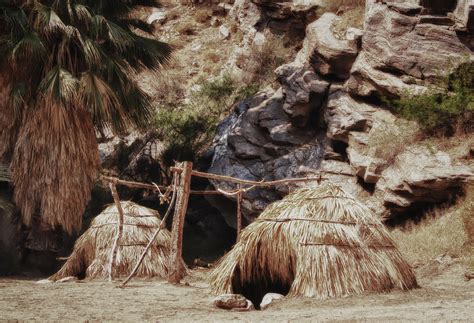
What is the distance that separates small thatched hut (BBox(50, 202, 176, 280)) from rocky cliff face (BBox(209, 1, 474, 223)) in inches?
174

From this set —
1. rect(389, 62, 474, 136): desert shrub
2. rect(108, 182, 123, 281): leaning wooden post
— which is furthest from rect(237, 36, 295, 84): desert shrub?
rect(108, 182, 123, 281): leaning wooden post

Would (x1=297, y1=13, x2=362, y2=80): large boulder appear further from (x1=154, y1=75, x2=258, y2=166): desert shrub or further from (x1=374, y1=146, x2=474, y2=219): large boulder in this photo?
(x1=154, y1=75, x2=258, y2=166): desert shrub

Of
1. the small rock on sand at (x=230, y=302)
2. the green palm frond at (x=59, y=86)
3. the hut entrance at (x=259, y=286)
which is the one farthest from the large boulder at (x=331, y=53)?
the small rock on sand at (x=230, y=302)

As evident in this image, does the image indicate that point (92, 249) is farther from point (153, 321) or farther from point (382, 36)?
point (382, 36)

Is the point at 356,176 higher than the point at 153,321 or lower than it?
higher

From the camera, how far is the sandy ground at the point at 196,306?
6.77 meters

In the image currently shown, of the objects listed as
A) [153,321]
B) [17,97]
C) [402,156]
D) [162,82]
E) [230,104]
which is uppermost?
[162,82]

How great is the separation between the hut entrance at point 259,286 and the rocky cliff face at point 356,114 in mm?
5529

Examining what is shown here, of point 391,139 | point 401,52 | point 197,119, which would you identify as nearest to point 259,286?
point 391,139

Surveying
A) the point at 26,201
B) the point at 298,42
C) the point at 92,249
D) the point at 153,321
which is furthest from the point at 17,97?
the point at 298,42

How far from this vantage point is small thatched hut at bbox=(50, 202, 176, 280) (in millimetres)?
11859

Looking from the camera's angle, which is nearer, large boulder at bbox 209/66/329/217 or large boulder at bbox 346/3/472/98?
large boulder at bbox 346/3/472/98

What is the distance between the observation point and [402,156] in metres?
14.3

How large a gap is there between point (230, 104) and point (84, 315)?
14737mm
